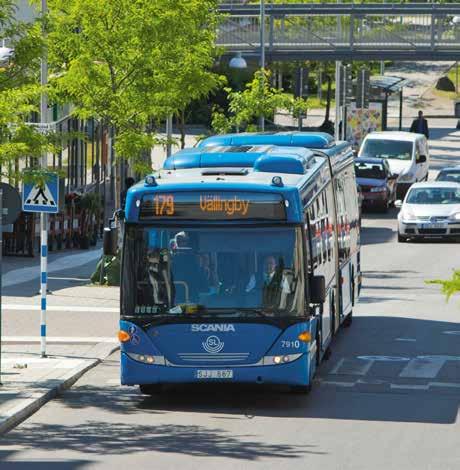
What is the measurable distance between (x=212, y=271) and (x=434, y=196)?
83.5 ft

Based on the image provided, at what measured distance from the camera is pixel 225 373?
57.3ft

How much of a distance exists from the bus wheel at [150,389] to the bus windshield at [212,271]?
1270 mm

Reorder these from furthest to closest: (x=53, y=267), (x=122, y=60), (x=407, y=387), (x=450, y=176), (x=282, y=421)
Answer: (x=450, y=176), (x=53, y=267), (x=122, y=60), (x=407, y=387), (x=282, y=421)

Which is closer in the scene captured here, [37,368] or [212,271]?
[212,271]

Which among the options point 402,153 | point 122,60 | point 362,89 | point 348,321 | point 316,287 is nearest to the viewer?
point 316,287

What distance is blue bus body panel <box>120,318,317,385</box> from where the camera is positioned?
17453 millimetres

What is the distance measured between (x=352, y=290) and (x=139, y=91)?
903 cm

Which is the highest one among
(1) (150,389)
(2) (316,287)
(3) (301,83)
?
(3) (301,83)

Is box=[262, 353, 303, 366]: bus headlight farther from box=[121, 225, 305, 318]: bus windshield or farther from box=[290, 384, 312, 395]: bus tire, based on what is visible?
box=[290, 384, 312, 395]: bus tire

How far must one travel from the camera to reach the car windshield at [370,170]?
4938 cm

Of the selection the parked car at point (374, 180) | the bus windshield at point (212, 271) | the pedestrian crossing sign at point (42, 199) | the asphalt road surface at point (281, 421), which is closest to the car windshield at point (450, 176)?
the parked car at point (374, 180)

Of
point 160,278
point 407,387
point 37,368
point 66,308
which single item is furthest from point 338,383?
point 66,308

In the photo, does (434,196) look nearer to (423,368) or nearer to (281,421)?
(423,368)

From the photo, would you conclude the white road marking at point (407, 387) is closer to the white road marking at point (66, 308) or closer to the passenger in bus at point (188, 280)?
the passenger in bus at point (188, 280)
